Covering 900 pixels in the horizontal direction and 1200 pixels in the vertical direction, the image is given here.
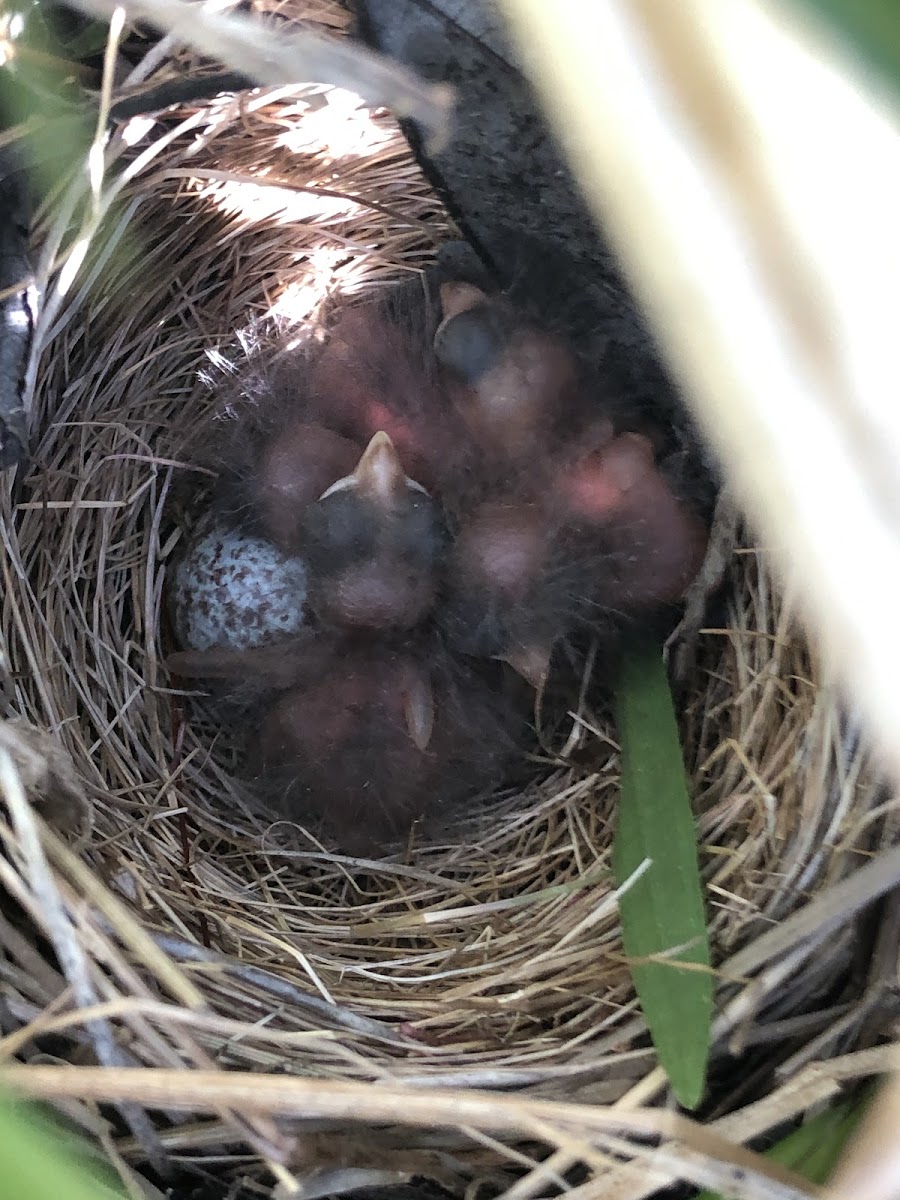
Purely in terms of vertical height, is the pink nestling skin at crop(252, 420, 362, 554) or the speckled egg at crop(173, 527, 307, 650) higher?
the pink nestling skin at crop(252, 420, 362, 554)

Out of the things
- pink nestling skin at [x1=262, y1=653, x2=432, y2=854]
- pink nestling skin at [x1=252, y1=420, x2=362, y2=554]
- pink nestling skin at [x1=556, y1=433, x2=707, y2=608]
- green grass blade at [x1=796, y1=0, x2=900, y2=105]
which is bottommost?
pink nestling skin at [x1=262, y1=653, x2=432, y2=854]

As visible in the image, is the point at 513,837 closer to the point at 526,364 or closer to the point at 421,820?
Result: the point at 421,820

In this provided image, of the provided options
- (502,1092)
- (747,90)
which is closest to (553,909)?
(502,1092)

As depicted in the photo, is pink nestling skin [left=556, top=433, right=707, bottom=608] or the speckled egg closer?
pink nestling skin [left=556, top=433, right=707, bottom=608]

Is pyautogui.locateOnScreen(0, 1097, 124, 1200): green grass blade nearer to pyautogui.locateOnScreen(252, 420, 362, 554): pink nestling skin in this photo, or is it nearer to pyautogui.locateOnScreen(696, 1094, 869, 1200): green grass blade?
pyautogui.locateOnScreen(696, 1094, 869, 1200): green grass blade

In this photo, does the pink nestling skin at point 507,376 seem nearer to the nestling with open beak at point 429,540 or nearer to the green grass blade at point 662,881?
the nestling with open beak at point 429,540

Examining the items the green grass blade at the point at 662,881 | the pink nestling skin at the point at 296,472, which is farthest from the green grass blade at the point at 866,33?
the pink nestling skin at the point at 296,472

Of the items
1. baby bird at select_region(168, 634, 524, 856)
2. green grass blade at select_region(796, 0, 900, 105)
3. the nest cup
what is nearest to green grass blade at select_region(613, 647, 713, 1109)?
the nest cup
